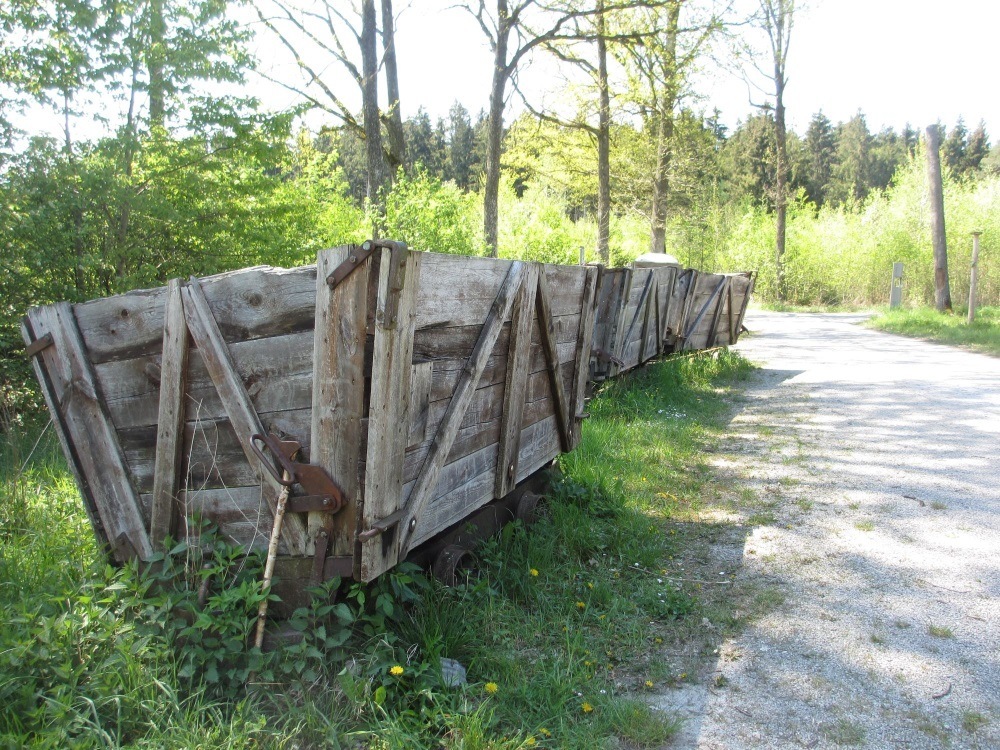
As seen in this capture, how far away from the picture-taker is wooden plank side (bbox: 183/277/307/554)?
2.67m

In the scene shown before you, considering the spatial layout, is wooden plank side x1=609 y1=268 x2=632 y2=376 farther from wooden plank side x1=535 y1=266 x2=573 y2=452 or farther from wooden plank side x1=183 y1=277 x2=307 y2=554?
wooden plank side x1=183 y1=277 x2=307 y2=554

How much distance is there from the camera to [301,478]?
2.59 m

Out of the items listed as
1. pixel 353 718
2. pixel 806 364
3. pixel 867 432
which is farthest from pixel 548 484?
pixel 806 364

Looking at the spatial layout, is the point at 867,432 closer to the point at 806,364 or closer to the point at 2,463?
the point at 806,364

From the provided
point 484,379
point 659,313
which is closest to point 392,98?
point 659,313

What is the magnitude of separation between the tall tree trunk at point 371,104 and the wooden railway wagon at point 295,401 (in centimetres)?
1142

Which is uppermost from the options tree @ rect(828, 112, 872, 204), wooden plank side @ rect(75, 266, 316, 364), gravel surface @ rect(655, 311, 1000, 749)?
tree @ rect(828, 112, 872, 204)

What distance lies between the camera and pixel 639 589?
3980mm

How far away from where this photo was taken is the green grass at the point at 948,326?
1452 centimetres

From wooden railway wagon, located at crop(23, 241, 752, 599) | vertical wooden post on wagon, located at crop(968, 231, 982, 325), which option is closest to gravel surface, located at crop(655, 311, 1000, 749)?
wooden railway wagon, located at crop(23, 241, 752, 599)

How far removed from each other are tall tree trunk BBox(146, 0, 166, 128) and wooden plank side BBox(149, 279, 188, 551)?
4.46 m

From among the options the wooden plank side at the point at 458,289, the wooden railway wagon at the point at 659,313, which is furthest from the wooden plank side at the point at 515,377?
the wooden railway wagon at the point at 659,313

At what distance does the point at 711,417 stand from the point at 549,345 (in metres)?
4.76

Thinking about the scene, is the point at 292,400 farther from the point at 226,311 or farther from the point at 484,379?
the point at 484,379
